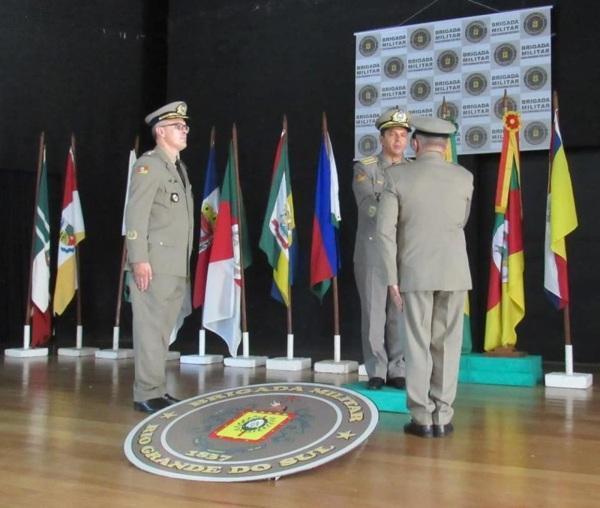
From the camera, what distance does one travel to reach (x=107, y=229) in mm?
6906

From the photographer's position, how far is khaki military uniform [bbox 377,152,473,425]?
9.30 feet

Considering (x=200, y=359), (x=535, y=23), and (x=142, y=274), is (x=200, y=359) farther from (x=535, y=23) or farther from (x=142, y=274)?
(x=535, y=23)

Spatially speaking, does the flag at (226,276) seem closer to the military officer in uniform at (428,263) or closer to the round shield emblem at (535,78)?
the round shield emblem at (535,78)

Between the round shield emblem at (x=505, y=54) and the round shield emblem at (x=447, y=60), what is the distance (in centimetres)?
30

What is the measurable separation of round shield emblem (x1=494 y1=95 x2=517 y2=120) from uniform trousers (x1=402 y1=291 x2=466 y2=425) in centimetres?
282

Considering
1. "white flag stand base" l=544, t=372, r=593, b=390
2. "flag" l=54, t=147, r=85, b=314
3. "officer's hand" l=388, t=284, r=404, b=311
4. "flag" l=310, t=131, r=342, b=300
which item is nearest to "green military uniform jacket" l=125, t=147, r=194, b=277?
"officer's hand" l=388, t=284, r=404, b=311

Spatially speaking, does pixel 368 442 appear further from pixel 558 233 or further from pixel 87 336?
pixel 87 336

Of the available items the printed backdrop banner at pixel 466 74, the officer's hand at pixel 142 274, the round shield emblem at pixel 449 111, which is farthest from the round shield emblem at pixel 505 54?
the officer's hand at pixel 142 274

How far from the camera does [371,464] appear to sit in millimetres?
2488

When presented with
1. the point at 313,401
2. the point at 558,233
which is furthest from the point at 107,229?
the point at 313,401

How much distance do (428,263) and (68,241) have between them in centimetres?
408

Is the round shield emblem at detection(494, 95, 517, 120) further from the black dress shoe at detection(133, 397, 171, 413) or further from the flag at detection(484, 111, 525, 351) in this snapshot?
the black dress shoe at detection(133, 397, 171, 413)

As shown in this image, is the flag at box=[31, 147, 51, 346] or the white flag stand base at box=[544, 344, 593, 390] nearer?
the white flag stand base at box=[544, 344, 593, 390]

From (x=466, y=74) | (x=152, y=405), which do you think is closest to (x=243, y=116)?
(x=466, y=74)
